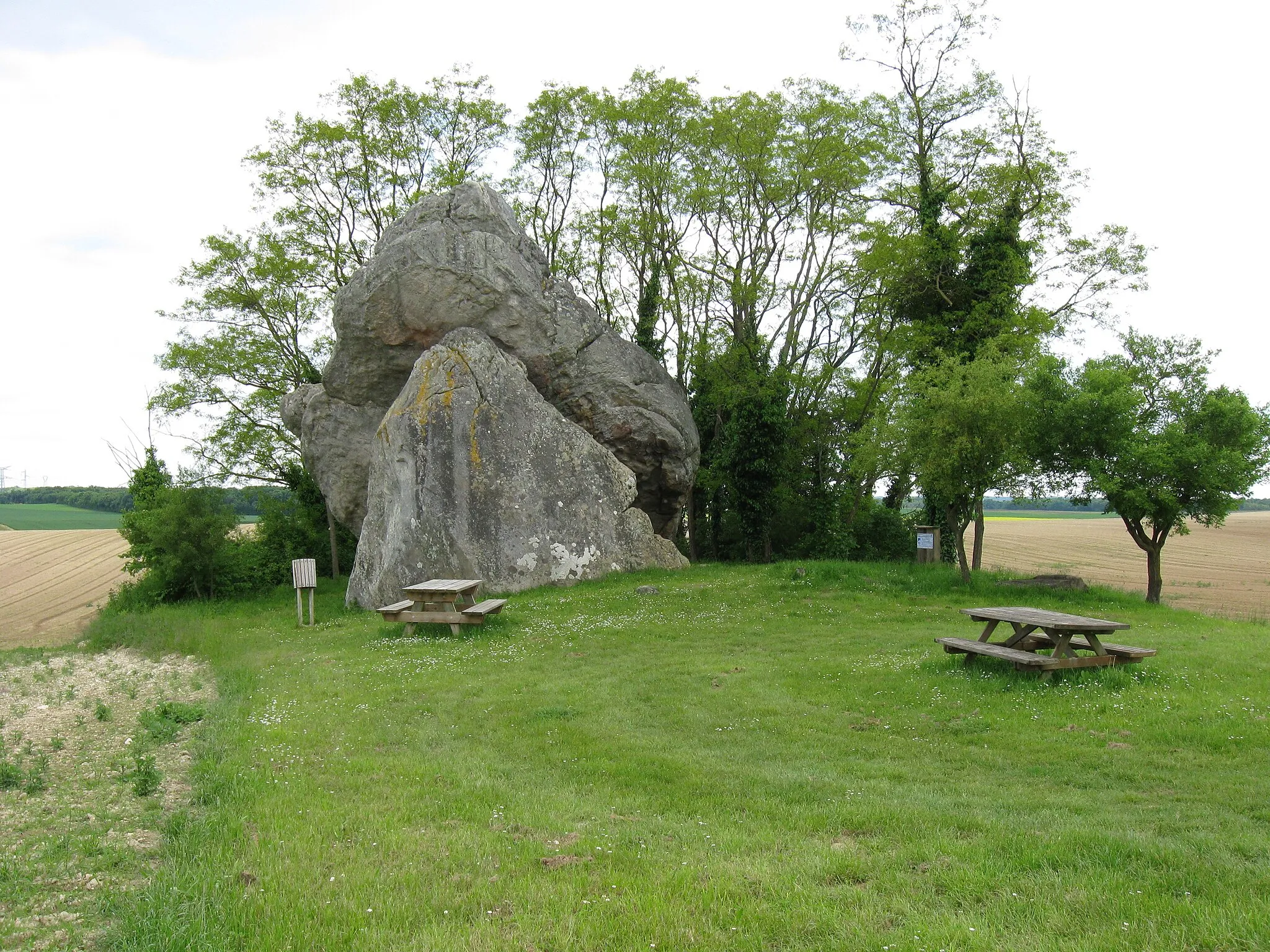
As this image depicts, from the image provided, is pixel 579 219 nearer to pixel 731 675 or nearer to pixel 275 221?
pixel 275 221

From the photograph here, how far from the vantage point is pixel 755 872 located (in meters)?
5.93

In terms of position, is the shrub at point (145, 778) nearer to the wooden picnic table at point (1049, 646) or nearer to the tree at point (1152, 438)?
the wooden picnic table at point (1049, 646)

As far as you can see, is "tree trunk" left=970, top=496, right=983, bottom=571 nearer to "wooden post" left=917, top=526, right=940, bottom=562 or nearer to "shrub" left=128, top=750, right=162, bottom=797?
"wooden post" left=917, top=526, right=940, bottom=562

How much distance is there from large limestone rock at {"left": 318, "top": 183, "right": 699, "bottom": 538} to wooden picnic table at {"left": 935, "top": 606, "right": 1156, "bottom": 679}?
18861mm

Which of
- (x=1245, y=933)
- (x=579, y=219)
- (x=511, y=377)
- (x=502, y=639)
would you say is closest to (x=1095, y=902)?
(x=1245, y=933)

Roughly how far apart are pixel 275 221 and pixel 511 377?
17.4m

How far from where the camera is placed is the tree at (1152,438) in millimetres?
21078

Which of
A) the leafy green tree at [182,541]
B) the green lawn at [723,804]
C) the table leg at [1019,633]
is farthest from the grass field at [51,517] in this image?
the table leg at [1019,633]

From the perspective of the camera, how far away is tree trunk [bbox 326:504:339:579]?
3359 cm

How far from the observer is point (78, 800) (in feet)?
26.2

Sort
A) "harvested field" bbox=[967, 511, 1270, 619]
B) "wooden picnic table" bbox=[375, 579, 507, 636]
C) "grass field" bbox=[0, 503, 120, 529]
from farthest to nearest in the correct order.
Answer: "grass field" bbox=[0, 503, 120, 529], "harvested field" bbox=[967, 511, 1270, 619], "wooden picnic table" bbox=[375, 579, 507, 636]

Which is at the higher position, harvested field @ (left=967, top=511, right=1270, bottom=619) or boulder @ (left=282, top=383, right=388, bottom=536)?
boulder @ (left=282, top=383, right=388, bottom=536)

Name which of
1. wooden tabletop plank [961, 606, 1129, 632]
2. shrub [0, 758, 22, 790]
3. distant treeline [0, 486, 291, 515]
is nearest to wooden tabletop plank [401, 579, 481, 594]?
shrub [0, 758, 22, 790]

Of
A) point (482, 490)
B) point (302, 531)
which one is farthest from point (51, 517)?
point (482, 490)
